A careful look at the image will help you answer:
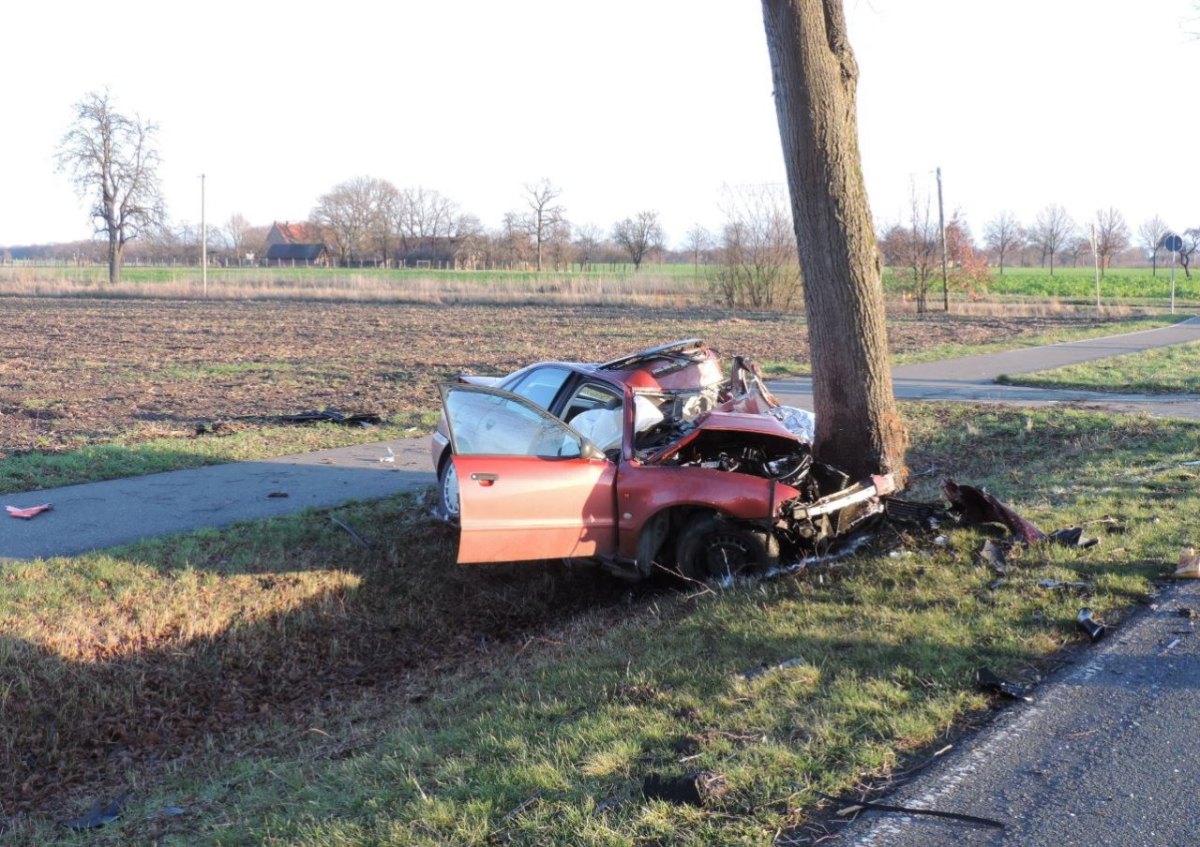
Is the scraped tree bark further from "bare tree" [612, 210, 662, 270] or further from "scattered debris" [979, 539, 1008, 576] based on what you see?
"bare tree" [612, 210, 662, 270]

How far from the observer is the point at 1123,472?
10.3 m

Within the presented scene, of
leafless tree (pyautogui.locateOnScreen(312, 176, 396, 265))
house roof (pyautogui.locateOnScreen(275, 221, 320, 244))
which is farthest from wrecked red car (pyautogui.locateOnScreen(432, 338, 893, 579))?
house roof (pyautogui.locateOnScreen(275, 221, 320, 244))

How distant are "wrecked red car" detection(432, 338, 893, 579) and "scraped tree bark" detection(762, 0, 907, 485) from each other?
1.43 ft

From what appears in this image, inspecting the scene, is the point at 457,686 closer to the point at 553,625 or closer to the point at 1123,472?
the point at 553,625

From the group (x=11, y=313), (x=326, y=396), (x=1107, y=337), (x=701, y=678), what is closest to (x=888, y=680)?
(x=701, y=678)

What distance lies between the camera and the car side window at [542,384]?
9.29m

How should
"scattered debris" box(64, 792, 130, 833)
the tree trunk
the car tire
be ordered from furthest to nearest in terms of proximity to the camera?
the tree trunk → the car tire → "scattered debris" box(64, 792, 130, 833)

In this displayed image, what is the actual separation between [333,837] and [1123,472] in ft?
29.0

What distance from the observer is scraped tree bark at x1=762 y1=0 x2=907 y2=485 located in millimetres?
8031

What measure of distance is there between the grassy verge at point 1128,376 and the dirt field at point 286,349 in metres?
5.29

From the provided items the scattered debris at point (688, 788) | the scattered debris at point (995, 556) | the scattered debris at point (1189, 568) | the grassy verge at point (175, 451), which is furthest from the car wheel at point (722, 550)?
the grassy verge at point (175, 451)

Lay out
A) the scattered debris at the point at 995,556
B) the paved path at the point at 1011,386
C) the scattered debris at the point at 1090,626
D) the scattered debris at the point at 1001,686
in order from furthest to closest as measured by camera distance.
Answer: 1. the paved path at the point at 1011,386
2. the scattered debris at the point at 995,556
3. the scattered debris at the point at 1090,626
4. the scattered debris at the point at 1001,686

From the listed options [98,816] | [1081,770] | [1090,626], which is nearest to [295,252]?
[98,816]

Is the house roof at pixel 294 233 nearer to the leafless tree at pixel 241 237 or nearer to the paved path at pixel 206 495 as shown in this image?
the leafless tree at pixel 241 237
